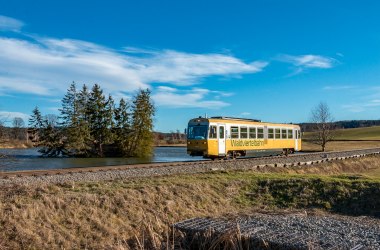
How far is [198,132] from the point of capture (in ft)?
81.7

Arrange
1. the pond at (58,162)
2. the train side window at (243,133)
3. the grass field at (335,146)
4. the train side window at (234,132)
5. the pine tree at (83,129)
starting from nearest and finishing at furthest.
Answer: the train side window at (234,132) → the train side window at (243,133) → the pond at (58,162) → the pine tree at (83,129) → the grass field at (335,146)

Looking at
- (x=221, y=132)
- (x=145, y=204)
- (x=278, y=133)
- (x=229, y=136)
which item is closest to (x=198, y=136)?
(x=221, y=132)

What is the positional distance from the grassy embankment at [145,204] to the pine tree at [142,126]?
113ft

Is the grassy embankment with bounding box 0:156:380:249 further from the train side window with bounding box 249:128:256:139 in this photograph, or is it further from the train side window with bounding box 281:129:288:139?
the train side window with bounding box 281:129:288:139

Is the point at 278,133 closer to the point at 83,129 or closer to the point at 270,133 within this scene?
the point at 270,133

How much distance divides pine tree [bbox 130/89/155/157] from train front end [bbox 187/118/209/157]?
27.5 meters

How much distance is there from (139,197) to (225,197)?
3842 millimetres

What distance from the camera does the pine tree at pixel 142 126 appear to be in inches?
2063

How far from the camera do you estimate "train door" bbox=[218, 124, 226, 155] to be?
25078 millimetres

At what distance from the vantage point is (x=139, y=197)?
486 inches

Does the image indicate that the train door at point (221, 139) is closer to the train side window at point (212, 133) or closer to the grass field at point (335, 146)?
the train side window at point (212, 133)

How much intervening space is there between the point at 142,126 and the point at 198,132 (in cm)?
2912

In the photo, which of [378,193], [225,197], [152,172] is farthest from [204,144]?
[378,193]

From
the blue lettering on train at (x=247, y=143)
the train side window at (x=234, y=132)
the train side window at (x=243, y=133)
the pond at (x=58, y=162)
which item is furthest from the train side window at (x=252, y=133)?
the pond at (x=58, y=162)
